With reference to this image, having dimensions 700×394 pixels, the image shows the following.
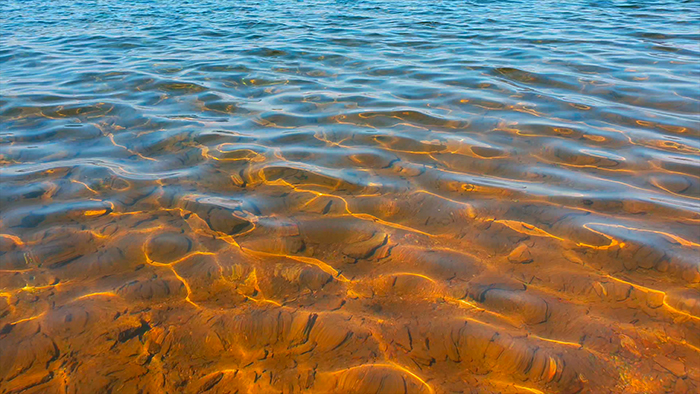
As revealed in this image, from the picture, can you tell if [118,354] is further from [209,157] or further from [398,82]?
[398,82]

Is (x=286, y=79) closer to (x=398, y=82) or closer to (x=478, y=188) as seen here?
(x=398, y=82)

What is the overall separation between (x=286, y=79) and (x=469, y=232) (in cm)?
443

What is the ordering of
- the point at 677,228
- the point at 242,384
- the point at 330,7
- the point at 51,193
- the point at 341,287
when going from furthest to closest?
1. the point at 330,7
2. the point at 51,193
3. the point at 677,228
4. the point at 341,287
5. the point at 242,384

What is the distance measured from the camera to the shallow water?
2238 mm

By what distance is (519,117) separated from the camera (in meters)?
4.98

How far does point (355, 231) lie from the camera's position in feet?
10.5

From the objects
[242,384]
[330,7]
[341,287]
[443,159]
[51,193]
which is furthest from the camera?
[330,7]

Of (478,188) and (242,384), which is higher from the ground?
(478,188)

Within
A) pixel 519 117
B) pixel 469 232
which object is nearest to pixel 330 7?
pixel 519 117

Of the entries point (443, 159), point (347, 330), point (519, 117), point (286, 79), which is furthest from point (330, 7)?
point (347, 330)

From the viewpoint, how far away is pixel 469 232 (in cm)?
314

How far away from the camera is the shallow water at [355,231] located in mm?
2238

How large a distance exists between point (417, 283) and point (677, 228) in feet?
6.01

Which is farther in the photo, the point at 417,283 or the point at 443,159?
the point at 443,159
